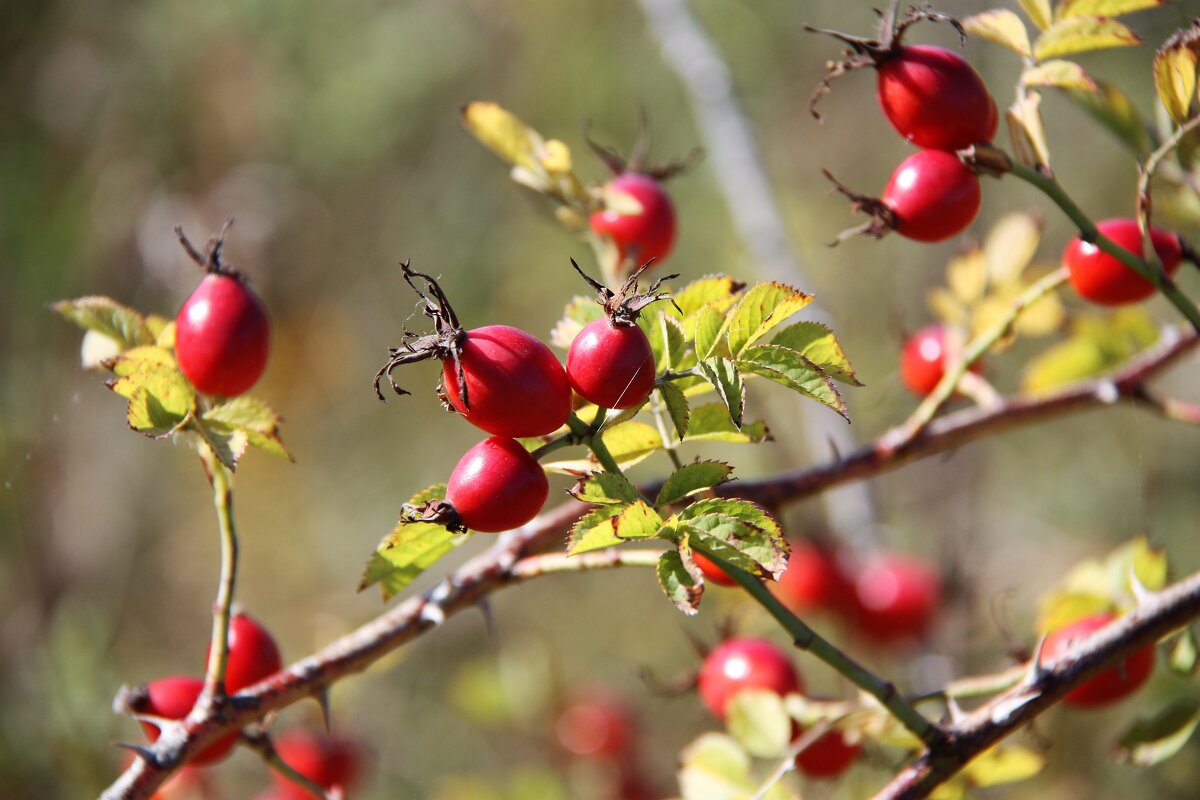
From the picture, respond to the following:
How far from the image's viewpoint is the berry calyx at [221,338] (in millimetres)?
1004

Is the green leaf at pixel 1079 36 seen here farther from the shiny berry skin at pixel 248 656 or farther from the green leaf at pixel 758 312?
the shiny berry skin at pixel 248 656

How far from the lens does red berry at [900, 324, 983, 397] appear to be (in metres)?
1.51

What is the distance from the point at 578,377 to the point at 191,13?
4.61 meters

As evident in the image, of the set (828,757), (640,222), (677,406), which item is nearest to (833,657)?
(677,406)

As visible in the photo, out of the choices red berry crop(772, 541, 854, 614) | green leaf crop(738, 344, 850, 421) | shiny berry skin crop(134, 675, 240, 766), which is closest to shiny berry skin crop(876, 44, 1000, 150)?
green leaf crop(738, 344, 850, 421)

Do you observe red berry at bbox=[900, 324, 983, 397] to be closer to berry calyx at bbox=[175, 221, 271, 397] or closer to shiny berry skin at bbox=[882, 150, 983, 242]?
shiny berry skin at bbox=[882, 150, 983, 242]

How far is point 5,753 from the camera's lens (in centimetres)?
226

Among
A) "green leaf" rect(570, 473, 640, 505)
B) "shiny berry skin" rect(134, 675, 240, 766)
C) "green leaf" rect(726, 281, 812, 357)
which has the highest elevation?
"green leaf" rect(726, 281, 812, 357)

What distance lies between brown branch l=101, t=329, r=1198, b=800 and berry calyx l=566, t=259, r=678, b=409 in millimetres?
246

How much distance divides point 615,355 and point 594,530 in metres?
0.14

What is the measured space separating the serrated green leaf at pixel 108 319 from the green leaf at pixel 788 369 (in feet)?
2.14

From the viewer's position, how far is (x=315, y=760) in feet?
5.34

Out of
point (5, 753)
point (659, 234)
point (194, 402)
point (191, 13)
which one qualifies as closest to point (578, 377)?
point (194, 402)

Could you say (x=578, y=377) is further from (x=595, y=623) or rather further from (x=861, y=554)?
(x=595, y=623)
